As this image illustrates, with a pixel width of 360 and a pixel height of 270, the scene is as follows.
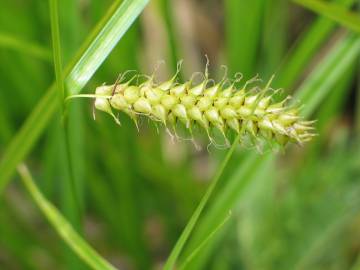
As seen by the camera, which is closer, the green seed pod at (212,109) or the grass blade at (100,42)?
the green seed pod at (212,109)

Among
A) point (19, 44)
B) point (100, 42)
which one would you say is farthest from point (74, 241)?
point (19, 44)

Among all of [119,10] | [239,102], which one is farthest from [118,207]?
[239,102]

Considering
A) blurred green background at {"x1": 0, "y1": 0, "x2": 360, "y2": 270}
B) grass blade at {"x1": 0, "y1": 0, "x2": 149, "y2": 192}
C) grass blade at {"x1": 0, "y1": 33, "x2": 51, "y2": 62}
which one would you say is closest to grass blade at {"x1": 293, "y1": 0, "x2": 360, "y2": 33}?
blurred green background at {"x1": 0, "y1": 0, "x2": 360, "y2": 270}

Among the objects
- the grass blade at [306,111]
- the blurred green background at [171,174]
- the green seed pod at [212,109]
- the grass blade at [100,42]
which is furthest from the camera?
the blurred green background at [171,174]

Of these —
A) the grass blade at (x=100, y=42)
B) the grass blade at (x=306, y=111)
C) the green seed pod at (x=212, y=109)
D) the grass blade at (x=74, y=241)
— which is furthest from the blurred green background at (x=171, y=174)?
the green seed pod at (x=212, y=109)

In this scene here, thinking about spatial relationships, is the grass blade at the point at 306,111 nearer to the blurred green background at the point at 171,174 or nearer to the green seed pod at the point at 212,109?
the blurred green background at the point at 171,174

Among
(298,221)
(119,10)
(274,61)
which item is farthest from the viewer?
(274,61)

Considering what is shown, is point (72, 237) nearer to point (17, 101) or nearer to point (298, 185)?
point (298, 185)
